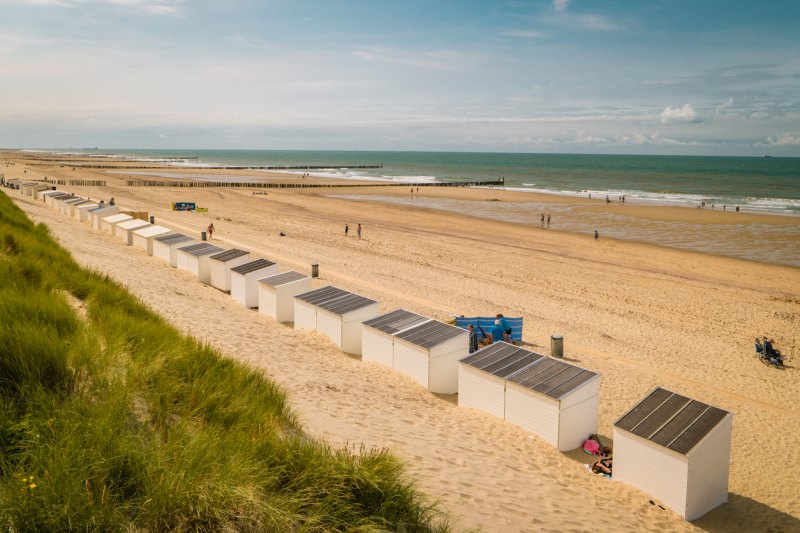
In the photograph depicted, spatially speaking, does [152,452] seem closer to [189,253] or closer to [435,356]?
[435,356]

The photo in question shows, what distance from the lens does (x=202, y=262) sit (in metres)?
20.9

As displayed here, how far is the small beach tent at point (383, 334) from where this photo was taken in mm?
13219

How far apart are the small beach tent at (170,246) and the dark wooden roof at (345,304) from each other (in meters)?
10.0

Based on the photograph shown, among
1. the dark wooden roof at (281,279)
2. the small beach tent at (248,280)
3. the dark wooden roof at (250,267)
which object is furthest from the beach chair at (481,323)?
the dark wooden roof at (250,267)

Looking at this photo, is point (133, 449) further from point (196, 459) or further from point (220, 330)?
point (220, 330)

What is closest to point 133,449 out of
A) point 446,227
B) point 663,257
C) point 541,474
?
point 541,474

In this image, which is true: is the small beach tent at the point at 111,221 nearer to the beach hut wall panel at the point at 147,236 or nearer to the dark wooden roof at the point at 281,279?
the beach hut wall panel at the point at 147,236

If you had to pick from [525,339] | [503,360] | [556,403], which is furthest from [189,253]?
[556,403]

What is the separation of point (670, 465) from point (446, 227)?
118 ft

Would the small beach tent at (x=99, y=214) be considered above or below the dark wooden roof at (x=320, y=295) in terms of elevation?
above

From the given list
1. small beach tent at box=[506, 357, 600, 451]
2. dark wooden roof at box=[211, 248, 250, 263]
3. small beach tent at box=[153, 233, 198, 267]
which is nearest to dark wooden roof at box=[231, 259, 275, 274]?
dark wooden roof at box=[211, 248, 250, 263]

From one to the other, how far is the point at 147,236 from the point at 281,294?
1094 centimetres

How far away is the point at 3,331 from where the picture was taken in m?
5.84

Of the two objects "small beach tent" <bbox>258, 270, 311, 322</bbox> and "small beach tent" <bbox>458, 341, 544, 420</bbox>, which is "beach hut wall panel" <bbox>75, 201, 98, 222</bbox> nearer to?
"small beach tent" <bbox>258, 270, 311, 322</bbox>
